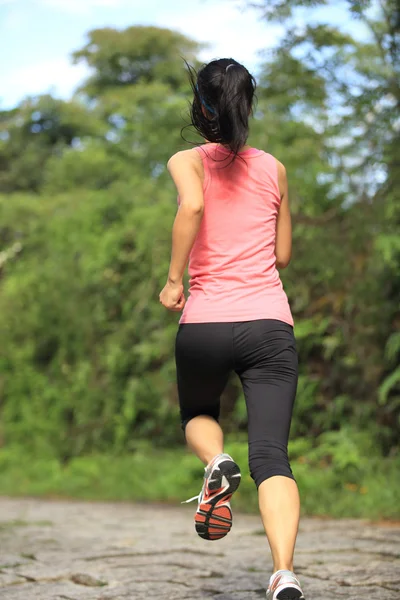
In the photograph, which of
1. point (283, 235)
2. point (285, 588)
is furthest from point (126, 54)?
point (285, 588)

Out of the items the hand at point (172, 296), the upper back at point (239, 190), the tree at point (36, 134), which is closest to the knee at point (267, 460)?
the hand at point (172, 296)

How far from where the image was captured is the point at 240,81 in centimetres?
323

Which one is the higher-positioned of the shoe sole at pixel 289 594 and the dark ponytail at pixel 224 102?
the dark ponytail at pixel 224 102

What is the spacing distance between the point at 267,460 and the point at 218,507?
10.0 inches

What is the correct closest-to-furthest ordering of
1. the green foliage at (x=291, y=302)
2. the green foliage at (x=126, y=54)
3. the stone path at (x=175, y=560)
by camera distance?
the stone path at (x=175, y=560) < the green foliage at (x=291, y=302) < the green foliage at (x=126, y=54)

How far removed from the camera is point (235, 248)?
326 cm

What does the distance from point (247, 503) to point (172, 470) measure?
1639 millimetres

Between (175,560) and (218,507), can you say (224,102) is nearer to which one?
(218,507)

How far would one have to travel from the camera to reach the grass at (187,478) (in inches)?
279

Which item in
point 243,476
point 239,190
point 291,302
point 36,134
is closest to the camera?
point 239,190

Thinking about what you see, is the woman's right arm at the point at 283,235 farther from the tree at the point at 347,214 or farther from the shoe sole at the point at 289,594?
the tree at the point at 347,214

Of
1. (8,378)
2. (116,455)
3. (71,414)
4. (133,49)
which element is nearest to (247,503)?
(116,455)

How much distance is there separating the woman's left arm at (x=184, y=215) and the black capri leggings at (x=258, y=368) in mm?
145

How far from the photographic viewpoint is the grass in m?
7.08
